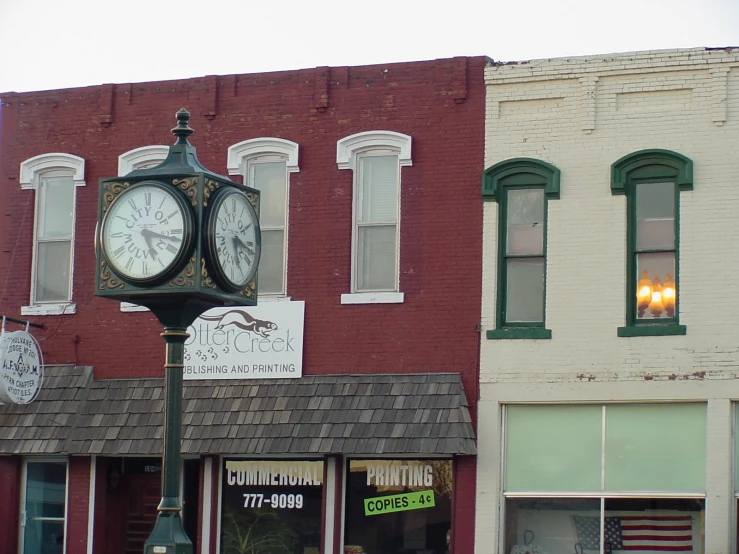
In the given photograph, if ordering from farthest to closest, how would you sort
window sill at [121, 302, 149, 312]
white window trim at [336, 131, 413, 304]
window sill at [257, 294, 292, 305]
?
1. window sill at [121, 302, 149, 312]
2. window sill at [257, 294, 292, 305]
3. white window trim at [336, 131, 413, 304]

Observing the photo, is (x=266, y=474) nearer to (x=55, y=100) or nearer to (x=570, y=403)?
(x=570, y=403)

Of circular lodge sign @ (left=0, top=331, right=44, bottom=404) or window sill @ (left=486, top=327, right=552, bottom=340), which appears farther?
circular lodge sign @ (left=0, top=331, right=44, bottom=404)

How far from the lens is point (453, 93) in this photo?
17281mm

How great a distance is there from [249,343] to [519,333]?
3375 millimetres

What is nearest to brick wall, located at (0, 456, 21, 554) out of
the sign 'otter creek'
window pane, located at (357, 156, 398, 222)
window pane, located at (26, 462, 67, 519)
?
window pane, located at (26, 462, 67, 519)

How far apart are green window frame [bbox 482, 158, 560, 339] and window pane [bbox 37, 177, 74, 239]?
571 cm

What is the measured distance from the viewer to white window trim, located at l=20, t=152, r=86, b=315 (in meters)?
18.7

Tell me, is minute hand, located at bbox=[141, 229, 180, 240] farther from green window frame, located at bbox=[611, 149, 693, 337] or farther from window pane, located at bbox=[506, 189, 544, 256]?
window pane, located at bbox=[506, 189, 544, 256]

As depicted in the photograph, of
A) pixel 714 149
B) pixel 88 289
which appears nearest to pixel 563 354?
pixel 714 149

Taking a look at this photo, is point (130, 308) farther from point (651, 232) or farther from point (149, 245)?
point (149, 245)

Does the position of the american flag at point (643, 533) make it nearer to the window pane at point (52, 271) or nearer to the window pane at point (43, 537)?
the window pane at point (43, 537)

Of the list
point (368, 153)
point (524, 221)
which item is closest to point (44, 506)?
point (368, 153)

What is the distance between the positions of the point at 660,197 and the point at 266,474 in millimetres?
5824

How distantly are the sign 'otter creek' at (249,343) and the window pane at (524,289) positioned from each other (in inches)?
101
